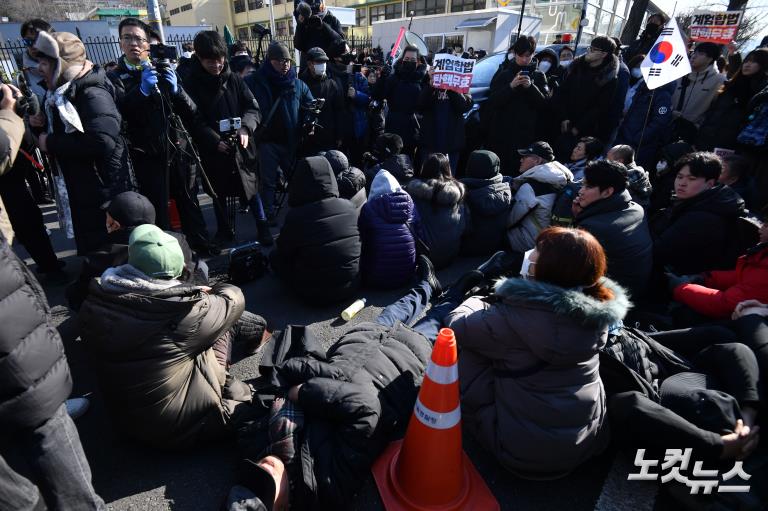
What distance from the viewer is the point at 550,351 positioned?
175 cm

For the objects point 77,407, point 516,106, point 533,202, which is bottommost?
point 77,407

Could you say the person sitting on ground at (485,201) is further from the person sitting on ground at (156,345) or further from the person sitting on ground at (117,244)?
the person sitting on ground at (156,345)

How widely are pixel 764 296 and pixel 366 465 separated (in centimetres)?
259

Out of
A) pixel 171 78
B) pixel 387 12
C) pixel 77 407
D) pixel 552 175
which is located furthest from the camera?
pixel 387 12

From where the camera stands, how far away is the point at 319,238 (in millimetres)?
3283

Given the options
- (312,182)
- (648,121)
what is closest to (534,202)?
(312,182)

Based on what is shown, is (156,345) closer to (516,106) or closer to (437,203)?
(437,203)

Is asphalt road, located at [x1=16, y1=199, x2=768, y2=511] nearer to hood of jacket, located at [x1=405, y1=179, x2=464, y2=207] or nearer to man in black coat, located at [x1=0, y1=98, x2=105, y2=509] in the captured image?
man in black coat, located at [x1=0, y1=98, x2=105, y2=509]

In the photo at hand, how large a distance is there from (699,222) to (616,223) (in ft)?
2.44

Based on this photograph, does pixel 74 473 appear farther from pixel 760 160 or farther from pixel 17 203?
pixel 760 160

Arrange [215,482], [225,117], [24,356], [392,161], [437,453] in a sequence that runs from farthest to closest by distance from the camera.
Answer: [392,161], [225,117], [215,482], [437,453], [24,356]

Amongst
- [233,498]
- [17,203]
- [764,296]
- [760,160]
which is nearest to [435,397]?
[233,498]

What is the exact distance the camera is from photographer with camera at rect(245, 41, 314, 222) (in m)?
4.73

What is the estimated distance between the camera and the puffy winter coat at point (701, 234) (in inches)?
124
